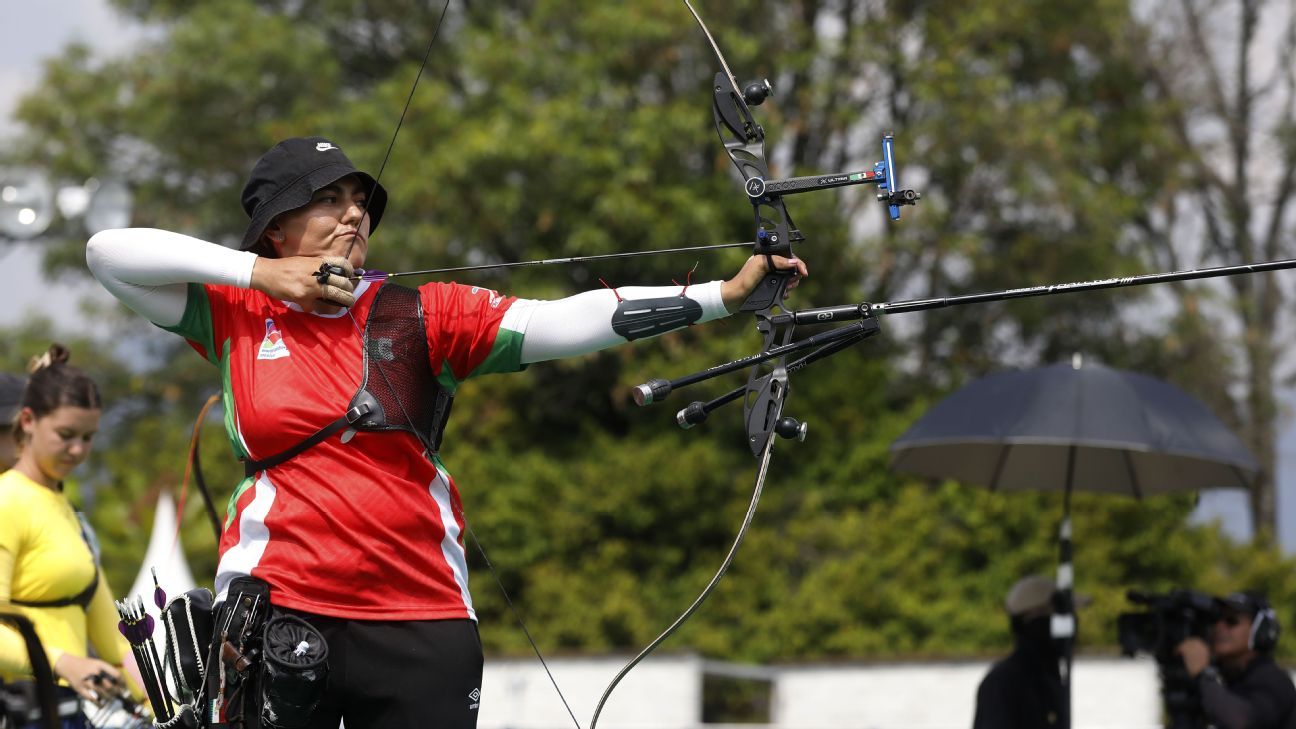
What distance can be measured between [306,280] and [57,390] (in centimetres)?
190

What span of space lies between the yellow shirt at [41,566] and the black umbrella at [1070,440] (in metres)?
3.57

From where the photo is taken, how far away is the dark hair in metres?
4.55

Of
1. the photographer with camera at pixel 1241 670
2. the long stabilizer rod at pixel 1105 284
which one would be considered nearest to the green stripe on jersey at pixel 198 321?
the long stabilizer rod at pixel 1105 284

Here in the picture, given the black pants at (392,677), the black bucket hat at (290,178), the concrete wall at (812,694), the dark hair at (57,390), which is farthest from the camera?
the concrete wall at (812,694)

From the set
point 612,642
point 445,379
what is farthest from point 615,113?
point 445,379

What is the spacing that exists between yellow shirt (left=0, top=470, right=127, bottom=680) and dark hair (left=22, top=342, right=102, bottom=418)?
0.21 m

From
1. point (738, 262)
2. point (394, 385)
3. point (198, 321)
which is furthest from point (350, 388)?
point (738, 262)

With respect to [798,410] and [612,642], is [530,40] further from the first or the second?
[612,642]

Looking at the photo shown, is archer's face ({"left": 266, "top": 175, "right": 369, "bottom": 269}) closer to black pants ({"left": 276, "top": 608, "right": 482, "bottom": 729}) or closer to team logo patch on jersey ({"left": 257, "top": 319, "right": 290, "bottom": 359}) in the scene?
team logo patch on jersey ({"left": 257, "top": 319, "right": 290, "bottom": 359})

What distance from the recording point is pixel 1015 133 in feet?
47.3

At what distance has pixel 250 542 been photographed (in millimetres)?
3010

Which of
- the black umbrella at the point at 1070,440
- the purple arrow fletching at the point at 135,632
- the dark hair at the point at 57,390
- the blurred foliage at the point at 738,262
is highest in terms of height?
the blurred foliage at the point at 738,262

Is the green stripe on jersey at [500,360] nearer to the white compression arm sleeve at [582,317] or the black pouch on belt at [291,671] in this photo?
the white compression arm sleeve at [582,317]

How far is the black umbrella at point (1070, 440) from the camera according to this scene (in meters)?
6.40
